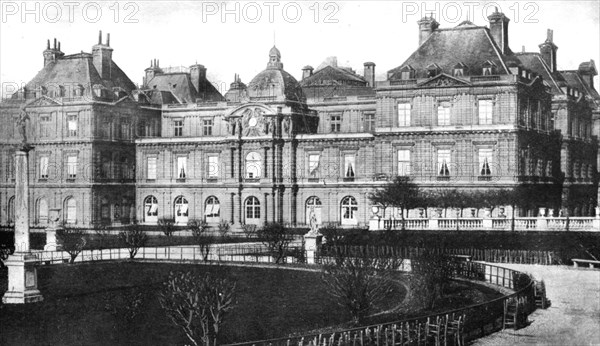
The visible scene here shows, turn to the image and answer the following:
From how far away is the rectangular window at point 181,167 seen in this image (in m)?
57.5

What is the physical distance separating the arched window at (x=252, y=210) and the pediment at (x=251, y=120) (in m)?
4.12

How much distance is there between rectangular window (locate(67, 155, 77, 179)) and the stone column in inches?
1304

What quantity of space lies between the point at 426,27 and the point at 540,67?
354 inches

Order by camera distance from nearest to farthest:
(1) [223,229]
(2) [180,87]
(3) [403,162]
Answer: (3) [403,162] < (1) [223,229] < (2) [180,87]

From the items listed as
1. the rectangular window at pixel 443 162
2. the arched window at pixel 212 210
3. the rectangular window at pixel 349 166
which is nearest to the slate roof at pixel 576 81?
the rectangular window at pixel 443 162

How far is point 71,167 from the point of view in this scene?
55.8 metres

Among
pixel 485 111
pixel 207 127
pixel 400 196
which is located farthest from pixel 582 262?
pixel 207 127

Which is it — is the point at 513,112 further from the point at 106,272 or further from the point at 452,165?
the point at 106,272

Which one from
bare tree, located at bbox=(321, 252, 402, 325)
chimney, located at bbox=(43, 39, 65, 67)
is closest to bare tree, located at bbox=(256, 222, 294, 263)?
bare tree, located at bbox=(321, 252, 402, 325)

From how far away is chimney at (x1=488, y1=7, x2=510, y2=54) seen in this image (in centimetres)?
4925

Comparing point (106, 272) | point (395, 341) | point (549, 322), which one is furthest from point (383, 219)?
point (395, 341)

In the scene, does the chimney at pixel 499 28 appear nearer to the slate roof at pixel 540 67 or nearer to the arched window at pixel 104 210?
the slate roof at pixel 540 67

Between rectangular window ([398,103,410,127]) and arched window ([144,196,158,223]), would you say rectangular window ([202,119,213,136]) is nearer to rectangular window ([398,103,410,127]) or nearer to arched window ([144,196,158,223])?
arched window ([144,196,158,223])

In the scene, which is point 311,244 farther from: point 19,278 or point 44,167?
point 44,167
